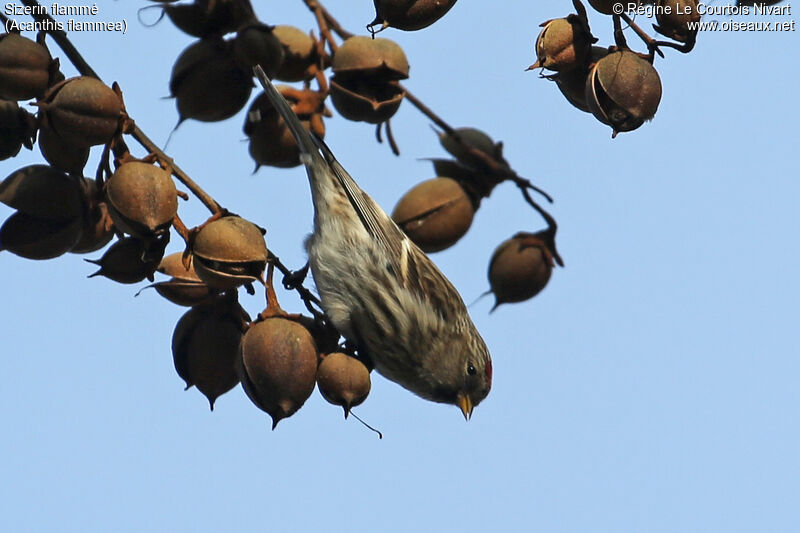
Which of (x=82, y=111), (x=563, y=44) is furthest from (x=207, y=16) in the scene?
(x=563, y=44)

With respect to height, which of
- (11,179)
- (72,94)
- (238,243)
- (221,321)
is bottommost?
(221,321)

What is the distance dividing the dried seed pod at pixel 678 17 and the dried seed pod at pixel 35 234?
6.54 feet

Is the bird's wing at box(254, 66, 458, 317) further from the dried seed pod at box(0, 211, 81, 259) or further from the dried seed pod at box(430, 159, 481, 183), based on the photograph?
the dried seed pod at box(0, 211, 81, 259)

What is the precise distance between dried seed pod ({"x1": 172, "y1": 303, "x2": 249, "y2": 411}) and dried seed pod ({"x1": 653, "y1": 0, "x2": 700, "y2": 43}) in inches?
66.9

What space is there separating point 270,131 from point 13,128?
46.0 inches

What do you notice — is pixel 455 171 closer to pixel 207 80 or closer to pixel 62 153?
pixel 207 80

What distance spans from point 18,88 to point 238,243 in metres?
0.84

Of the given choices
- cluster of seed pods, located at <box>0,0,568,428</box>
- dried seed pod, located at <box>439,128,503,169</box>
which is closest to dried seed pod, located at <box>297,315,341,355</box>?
cluster of seed pods, located at <box>0,0,568,428</box>

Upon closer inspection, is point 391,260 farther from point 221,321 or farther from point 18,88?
point 18,88

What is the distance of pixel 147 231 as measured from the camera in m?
3.40

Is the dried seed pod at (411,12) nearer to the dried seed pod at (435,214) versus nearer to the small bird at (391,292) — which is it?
the dried seed pod at (435,214)

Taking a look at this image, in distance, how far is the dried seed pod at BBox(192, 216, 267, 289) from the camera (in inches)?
139

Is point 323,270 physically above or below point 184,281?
below

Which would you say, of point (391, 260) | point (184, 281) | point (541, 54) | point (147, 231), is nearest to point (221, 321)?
point (184, 281)
